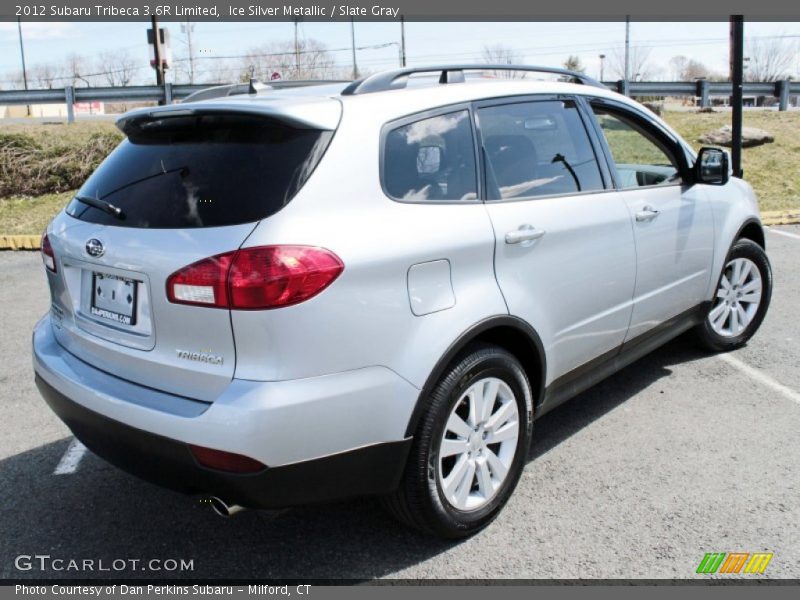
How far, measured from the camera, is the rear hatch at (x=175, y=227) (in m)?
2.42

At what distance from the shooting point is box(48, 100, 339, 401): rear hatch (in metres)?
2.42

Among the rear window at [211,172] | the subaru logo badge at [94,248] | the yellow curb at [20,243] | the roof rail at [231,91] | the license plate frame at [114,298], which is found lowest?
the yellow curb at [20,243]

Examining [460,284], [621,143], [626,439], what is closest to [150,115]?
[460,284]

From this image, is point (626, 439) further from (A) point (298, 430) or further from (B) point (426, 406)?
(A) point (298, 430)

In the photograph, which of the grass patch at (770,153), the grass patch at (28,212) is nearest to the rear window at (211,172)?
the grass patch at (28,212)

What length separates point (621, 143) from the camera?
4062mm

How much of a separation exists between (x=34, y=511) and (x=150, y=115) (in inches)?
72.4

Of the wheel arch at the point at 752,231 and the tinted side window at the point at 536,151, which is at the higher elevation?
the tinted side window at the point at 536,151

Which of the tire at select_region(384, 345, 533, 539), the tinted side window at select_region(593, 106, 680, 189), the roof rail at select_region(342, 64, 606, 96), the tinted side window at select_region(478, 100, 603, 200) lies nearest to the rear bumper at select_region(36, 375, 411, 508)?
the tire at select_region(384, 345, 533, 539)

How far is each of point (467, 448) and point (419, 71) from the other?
158 cm

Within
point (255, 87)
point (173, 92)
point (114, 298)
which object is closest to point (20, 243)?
point (255, 87)

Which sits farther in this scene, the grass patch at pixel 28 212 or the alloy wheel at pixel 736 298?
the grass patch at pixel 28 212

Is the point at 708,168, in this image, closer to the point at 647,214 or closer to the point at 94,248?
the point at 647,214

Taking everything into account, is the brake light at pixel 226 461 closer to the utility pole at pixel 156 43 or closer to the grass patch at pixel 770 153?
the grass patch at pixel 770 153
